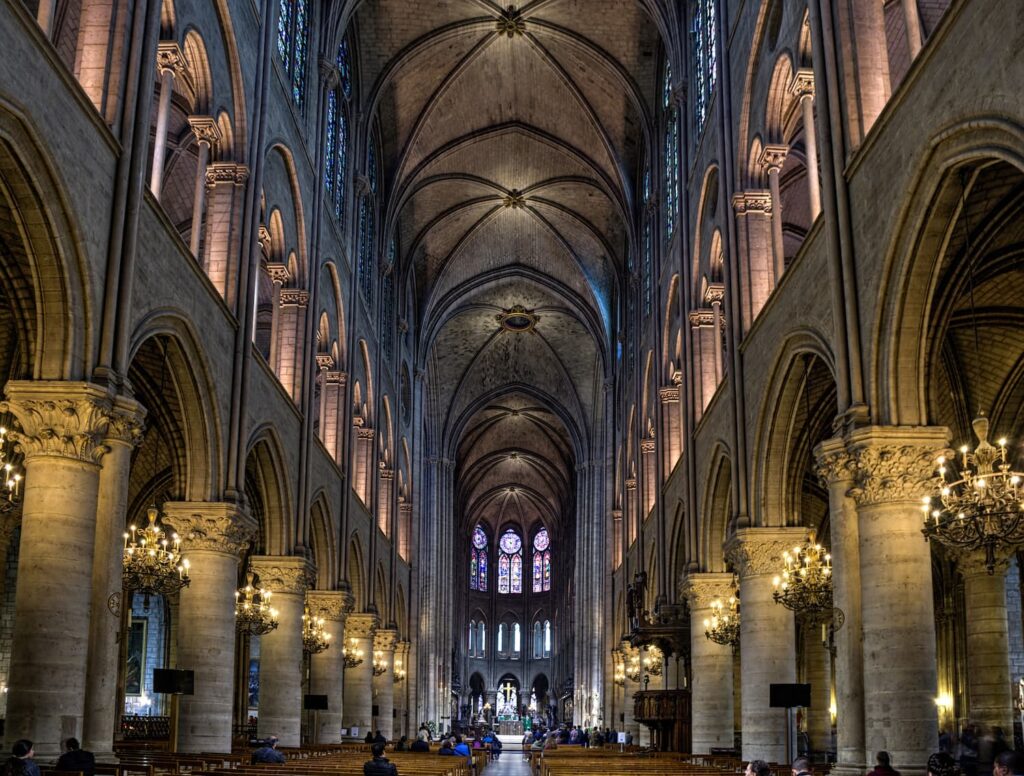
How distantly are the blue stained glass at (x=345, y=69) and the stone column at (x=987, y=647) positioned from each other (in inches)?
825

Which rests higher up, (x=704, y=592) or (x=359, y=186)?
(x=359, y=186)

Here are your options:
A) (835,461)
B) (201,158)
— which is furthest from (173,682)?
(835,461)

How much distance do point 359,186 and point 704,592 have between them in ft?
54.7

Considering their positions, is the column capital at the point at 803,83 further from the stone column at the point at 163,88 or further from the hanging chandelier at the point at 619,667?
the hanging chandelier at the point at 619,667

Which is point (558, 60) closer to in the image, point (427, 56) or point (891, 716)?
point (427, 56)

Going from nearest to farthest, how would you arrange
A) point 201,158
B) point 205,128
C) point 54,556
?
point 54,556 → point 205,128 → point 201,158

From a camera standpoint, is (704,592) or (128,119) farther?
(704,592)

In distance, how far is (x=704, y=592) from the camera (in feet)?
80.3

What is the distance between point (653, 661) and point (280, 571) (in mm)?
14514

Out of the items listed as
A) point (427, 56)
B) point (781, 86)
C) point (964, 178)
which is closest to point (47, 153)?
point (964, 178)

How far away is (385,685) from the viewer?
4075 cm

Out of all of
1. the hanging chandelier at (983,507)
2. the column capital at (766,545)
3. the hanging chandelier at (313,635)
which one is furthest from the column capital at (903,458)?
the hanging chandelier at (313,635)

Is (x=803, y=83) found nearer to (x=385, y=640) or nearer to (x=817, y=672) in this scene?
(x=817, y=672)

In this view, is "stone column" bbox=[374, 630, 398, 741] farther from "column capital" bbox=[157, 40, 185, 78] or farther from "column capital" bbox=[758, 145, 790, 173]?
"column capital" bbox=[157, 40, 185, 78]
